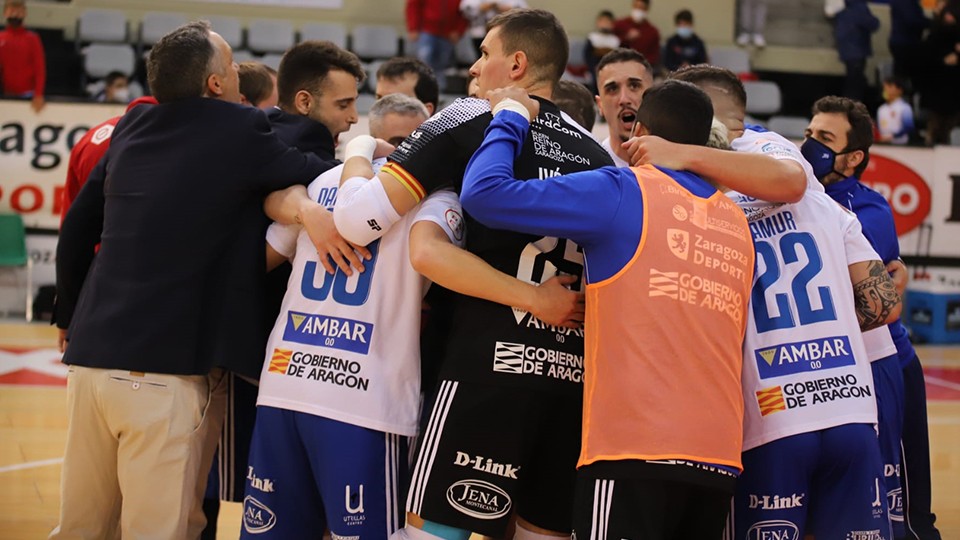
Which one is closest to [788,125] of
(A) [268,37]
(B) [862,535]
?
(A) [268,37]

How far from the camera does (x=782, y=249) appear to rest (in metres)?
3.94

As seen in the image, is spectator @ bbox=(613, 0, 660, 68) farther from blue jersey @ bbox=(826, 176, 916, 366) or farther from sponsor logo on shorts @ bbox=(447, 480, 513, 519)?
sponsor logo on shorts @ bbox=(447, 480, 513, 519)

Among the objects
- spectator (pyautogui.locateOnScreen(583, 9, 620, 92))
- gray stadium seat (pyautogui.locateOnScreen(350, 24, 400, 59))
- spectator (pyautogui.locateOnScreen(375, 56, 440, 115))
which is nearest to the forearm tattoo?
spectator (pyautogui.locateOnScreen(375, 56, 440, 115))

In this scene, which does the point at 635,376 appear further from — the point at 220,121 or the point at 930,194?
the point at 930,194

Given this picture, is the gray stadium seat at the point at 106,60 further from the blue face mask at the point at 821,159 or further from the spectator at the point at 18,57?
the blue face mask at the point at 821,159

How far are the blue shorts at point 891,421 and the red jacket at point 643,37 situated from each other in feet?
42.2

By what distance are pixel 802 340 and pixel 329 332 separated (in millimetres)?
1770

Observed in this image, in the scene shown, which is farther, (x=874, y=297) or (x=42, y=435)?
(x=42, y=435)

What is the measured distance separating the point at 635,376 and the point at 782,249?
109 cm

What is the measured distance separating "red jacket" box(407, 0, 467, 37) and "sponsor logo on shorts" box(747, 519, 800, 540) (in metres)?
13.6

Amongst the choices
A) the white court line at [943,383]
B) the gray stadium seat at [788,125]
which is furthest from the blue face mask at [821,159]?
the gray stadium seat at [788,125]

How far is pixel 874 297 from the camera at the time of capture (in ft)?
13.4

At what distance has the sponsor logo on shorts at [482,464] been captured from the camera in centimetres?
347

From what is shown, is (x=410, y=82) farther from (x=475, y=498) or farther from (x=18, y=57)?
(x=18, y=57)
